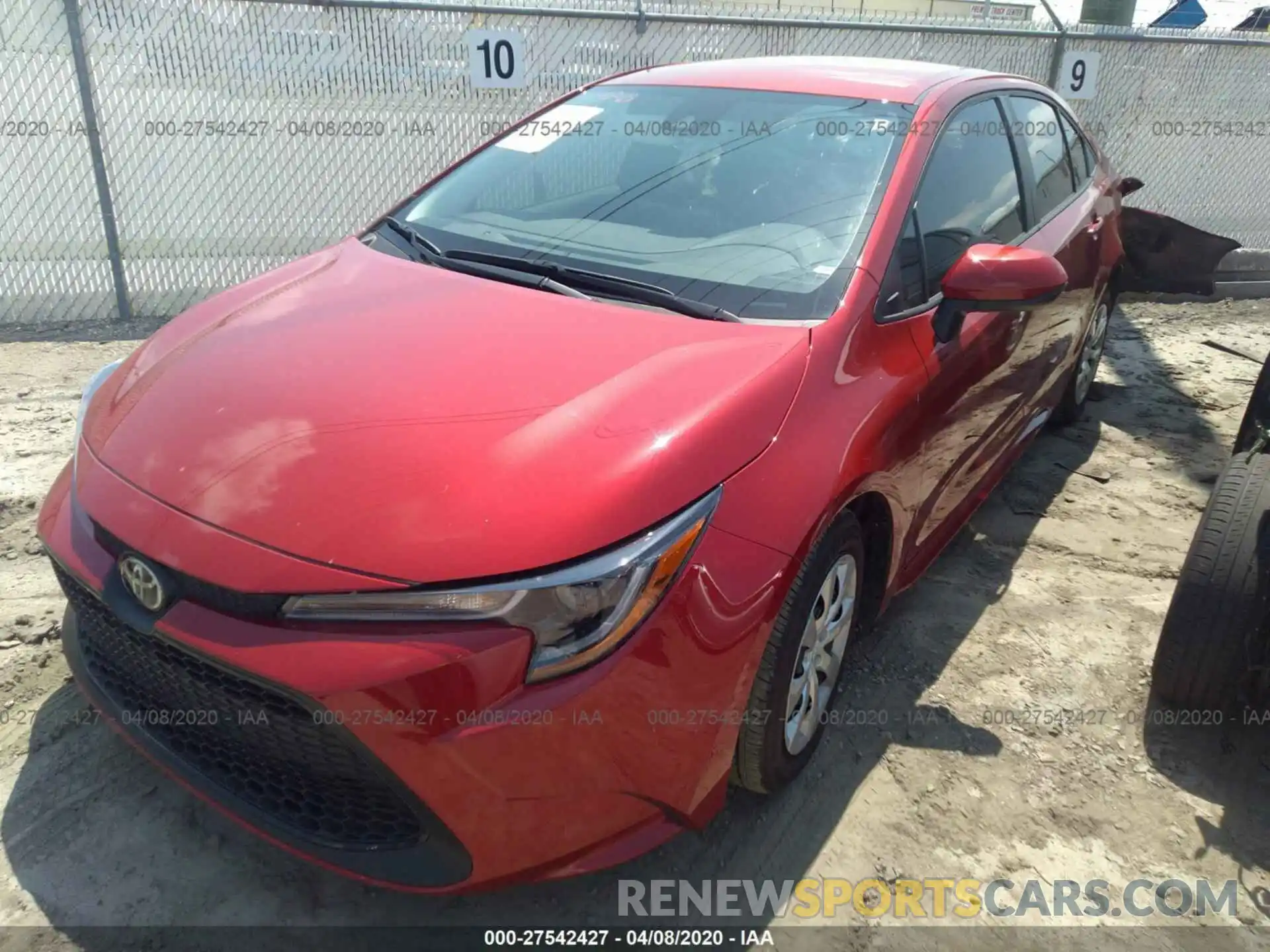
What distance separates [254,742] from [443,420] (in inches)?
29.1

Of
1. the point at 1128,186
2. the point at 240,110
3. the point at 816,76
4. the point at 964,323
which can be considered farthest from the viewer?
the point at 240,110

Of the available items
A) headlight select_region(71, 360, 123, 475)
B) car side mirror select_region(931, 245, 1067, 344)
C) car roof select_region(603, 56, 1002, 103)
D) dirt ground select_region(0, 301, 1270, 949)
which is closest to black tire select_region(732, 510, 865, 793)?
dirt ground select_region(0, 301, 1270, 949)

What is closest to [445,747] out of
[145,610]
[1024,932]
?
[145,610]

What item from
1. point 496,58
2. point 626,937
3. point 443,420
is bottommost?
point 626,937

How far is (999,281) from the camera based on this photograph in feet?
8.61

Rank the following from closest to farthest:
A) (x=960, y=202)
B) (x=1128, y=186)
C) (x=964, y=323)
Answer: (x=964, y=323) → (x=960, y=202) → (x=1128, y=186)

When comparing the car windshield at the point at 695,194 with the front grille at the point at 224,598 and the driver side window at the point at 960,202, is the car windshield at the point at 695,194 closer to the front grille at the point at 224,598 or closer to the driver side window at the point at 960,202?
the driver side window at the point at 960,202

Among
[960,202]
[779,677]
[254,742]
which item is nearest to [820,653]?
[779,677]

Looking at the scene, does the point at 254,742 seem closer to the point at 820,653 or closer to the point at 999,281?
the point at 820,653

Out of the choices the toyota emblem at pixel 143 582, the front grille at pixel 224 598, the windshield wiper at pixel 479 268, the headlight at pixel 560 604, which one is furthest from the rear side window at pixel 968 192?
the toyota emblem at pixel 143 582

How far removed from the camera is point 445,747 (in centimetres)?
172

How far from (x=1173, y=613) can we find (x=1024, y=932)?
1068 mm

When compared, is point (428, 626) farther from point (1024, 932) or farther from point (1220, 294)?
point (1220, 294)

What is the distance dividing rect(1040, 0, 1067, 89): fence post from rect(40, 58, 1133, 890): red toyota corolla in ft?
18.4
